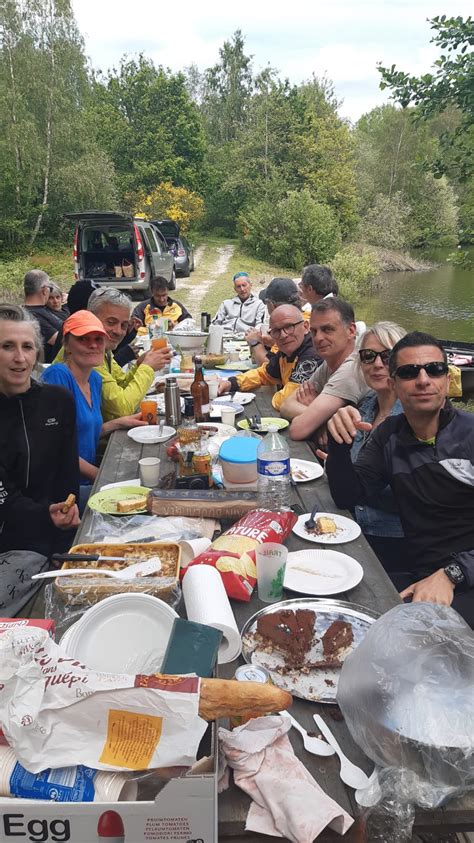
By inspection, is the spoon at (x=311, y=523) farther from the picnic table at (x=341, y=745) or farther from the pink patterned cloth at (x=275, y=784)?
the pink patterned cloth at (x=275, y=784)

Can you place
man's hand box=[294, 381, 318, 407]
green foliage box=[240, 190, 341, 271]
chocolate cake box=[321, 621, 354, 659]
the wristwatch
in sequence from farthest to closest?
green foliage box=[240, 190, 341, 271] → man's hand box=[294, 381, 318, 407] → the wristwatch → chocolate cake box=[321, 621, 354, 659]

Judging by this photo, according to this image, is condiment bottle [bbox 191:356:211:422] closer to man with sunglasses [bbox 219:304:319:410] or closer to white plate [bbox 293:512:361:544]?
man with sunglasses [bbox 219:304:319:410]

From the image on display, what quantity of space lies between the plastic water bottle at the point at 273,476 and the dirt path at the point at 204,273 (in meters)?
11.8

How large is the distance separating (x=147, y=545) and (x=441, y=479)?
4.46 ft

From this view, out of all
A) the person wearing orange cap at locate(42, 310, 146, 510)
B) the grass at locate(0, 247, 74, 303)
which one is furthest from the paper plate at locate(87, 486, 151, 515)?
the grass at locate(0, 247, 74, 303)

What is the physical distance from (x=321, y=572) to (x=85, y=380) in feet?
7.21

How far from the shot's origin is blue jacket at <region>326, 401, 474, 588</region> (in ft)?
7.82

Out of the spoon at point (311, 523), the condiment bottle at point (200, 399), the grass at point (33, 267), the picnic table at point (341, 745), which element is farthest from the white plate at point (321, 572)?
the grass at point (33, 267)

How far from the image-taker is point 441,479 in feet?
7.87

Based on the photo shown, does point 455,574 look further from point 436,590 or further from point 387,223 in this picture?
point 387,223

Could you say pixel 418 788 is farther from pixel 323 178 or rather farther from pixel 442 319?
pixel 323 178

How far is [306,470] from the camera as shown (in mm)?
2771

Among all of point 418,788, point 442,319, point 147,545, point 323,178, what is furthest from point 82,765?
point 323,178

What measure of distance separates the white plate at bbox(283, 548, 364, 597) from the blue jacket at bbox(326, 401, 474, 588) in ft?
1.62
